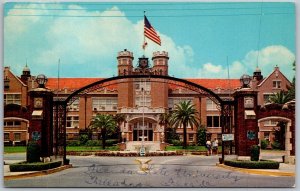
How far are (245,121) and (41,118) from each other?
25.4ft

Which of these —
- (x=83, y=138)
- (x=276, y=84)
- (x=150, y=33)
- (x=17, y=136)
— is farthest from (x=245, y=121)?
(x=17, y=136)

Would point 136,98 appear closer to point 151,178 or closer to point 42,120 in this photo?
point 42,120

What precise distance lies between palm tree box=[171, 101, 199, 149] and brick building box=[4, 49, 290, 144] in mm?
295

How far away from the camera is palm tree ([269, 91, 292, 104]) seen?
70.9ft

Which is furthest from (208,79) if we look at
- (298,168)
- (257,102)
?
(298,168)

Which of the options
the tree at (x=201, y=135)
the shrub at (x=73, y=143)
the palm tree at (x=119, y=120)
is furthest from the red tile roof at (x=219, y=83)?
the shrub at (x=73, y=143)

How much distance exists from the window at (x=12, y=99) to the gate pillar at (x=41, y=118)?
45 centimetres

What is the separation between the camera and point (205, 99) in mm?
27078

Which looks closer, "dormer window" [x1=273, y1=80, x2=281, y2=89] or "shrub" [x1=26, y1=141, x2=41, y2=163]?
"shrub" [x1=26, y1=141, x2=41, y2=163]

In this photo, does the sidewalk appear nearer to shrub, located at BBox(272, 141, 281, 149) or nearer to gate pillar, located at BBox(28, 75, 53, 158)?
gate pillar, located at BBox(28, 75, 53, 158)

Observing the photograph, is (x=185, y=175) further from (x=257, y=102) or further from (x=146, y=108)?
(x=146, y=108)

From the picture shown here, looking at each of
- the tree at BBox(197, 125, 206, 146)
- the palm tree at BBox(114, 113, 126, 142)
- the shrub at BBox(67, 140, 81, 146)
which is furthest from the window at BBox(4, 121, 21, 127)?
the tree at BBox(197, 125, 206, 146)

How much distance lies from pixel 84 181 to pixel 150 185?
2308mm

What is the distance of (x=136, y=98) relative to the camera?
2909 centimetres
